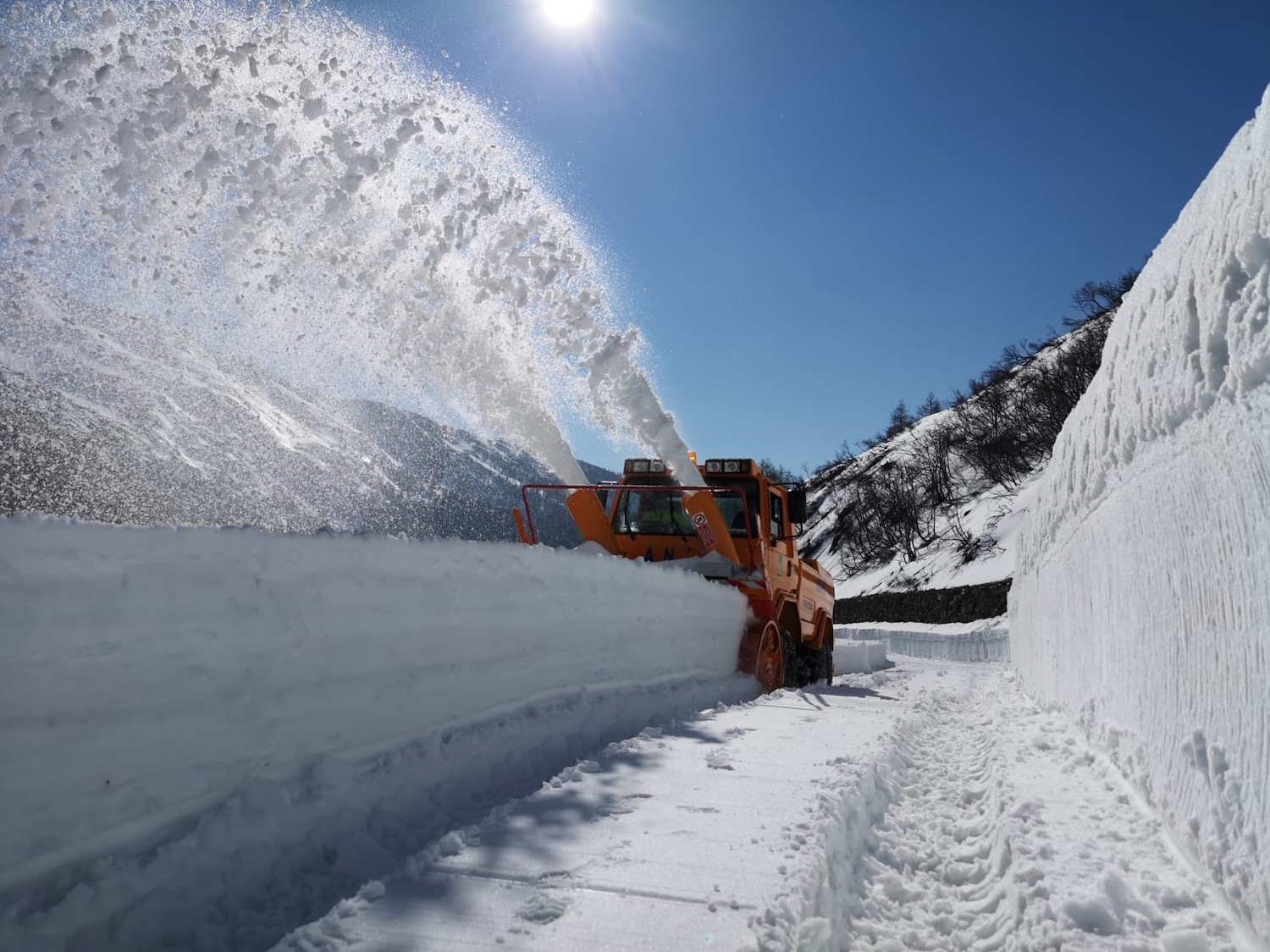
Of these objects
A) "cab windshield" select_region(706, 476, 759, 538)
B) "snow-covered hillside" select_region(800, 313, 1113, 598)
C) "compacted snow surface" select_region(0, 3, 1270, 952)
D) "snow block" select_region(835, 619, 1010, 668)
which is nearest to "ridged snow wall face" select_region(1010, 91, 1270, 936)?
"compacted snow surface" select_region(0, 3, 1270, 952)

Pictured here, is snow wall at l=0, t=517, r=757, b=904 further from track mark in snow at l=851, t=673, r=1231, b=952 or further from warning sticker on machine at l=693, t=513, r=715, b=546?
warning sticker on machine at l=693, t=513, r=715, b=546

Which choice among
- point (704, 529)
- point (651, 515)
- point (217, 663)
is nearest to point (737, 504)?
point (651, 515)

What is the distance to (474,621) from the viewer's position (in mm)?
4816

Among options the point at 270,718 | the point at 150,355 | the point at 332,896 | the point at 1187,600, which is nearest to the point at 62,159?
the point at 270,718

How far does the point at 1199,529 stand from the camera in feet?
10.5

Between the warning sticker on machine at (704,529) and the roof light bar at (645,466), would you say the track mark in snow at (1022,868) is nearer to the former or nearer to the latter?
the warning sticker on machine at (704,529)

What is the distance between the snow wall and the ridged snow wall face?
304cm

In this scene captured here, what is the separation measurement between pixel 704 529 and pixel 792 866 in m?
7.05

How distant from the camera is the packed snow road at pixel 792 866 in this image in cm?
257

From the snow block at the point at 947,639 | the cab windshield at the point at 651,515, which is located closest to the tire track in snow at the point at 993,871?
the cab windshield at the point at 651,515

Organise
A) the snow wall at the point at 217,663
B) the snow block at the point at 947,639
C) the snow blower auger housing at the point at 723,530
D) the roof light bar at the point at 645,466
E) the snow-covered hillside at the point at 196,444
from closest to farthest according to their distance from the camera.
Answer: the snow wall at the point at 217,663
the snow blower auger housing at the point at 723,530
the roof light bar at the point at 645,466
the snow block at the point at 947,639
the snow-covered hillside at the point at 196,444

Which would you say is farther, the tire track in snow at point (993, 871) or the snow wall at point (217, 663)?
the tire track in snow at point (993, 871)

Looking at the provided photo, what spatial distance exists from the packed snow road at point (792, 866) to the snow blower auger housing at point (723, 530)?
4769 millimetres

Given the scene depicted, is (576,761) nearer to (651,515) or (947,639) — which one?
(651,515)
